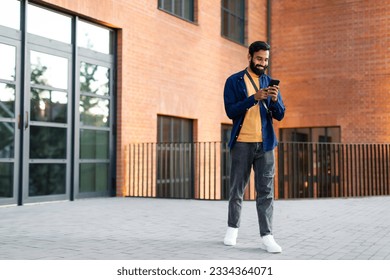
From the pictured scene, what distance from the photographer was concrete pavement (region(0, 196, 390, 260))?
15.0ft

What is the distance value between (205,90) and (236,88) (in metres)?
9.45

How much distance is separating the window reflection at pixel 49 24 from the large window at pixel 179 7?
121 inches

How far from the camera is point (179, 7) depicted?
1361 cm

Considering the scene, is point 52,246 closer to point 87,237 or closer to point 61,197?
point 87,237

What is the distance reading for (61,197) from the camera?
1002 centimetres

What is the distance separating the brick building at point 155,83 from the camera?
945cm

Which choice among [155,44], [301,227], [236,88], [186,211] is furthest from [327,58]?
[236,88]

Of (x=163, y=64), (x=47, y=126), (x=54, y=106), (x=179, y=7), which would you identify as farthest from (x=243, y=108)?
(x=179, y=7)

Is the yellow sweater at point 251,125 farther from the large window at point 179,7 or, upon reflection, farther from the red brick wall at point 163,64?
the large window at point 179,7

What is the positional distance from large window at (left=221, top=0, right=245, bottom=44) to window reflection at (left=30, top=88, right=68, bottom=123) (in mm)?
6680

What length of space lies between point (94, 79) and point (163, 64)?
7.13 ft

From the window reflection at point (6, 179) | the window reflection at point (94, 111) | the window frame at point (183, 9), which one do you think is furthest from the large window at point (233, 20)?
the window reflection at point (6, 179)

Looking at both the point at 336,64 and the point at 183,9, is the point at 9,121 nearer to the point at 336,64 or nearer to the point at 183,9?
the point at 183,9

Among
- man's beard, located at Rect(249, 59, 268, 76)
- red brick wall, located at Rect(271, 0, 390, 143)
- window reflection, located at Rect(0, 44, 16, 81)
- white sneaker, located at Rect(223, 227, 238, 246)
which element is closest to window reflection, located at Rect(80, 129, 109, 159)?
window reflection, located at Rect(0, 44, 16, 81)
